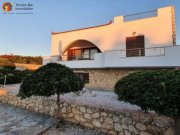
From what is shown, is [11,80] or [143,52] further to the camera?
[11,80]

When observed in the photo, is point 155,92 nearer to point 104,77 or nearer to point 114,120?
point 114,120

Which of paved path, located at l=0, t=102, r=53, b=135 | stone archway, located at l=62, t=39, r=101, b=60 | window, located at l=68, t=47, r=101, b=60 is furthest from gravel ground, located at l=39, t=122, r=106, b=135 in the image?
window, located at l=68, t=47, r=101, b=60

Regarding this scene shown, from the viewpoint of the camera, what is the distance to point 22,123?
286 inches

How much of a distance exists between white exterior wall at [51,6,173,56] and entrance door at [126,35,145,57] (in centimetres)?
38

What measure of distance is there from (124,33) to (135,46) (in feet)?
5.79

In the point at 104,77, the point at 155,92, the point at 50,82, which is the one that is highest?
the point at 50,82


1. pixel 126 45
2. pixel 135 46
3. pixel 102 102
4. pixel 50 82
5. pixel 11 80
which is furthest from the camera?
pixel 11 80

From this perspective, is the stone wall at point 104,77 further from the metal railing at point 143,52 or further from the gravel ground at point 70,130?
the gravel ground at point 70,130

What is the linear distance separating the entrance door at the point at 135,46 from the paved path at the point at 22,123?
9170 mm

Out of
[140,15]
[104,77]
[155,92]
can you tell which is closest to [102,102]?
[155,92]

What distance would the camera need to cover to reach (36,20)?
15.5 meters

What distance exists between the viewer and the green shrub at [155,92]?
3934 millimetres

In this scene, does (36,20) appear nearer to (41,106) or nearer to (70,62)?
(70,62)

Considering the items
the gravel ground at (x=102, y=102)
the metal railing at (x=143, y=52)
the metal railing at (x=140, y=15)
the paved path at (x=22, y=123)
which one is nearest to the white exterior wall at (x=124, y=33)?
the metal railing at (x=140, y=15)
